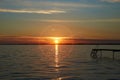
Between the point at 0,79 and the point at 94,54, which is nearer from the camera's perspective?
the point at 0,79

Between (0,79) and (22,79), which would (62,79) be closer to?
(22,79)

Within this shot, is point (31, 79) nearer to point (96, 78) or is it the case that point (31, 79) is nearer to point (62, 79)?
point (62, 79)

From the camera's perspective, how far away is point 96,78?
38.2 m

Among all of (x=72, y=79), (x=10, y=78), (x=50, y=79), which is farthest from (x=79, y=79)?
(x=10, y=78)

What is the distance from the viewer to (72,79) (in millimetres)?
37438

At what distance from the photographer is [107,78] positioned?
38.7 meters

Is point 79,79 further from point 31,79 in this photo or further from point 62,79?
point 31,79

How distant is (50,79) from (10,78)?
16.8ft

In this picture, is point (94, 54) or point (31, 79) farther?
point (94, 54)

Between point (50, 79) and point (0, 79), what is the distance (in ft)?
20.3

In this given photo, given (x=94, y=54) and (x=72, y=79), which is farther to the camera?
(x=94, y=54)

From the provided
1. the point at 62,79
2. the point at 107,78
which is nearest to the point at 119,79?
the point at 107,78

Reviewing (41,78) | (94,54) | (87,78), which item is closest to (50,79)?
(41,78)

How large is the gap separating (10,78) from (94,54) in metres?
52.7
